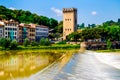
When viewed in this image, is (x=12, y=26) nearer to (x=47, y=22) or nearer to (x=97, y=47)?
(x=97, y=47)

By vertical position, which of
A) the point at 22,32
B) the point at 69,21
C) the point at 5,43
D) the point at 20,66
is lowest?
the point at 20,66

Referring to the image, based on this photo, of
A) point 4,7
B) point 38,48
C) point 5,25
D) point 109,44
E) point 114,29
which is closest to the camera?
point 38,48

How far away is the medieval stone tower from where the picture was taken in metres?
130

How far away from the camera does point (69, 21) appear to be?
13025 centimetres

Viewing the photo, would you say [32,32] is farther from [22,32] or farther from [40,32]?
[40,32]

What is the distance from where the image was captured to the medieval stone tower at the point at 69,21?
12975 centimetres

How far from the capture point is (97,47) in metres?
109

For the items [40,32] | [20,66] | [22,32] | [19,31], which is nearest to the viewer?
[20,66]

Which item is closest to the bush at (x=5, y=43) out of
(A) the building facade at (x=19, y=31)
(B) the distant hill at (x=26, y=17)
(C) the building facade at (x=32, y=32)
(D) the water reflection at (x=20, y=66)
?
(A) the building facade at (x=19, y=31)

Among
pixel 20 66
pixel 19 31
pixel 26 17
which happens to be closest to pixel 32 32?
pixel 19 31

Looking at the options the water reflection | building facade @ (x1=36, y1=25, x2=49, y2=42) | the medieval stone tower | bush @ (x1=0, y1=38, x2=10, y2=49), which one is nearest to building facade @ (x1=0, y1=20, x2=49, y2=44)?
building facade @ (x1=36, y1=25, x2=49, y2=42)

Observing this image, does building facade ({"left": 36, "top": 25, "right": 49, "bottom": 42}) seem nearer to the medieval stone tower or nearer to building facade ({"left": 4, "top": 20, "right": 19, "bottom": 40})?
the medieval stone tower

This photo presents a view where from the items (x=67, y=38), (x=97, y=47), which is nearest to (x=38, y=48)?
(x=97, y=47)

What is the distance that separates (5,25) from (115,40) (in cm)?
3722
